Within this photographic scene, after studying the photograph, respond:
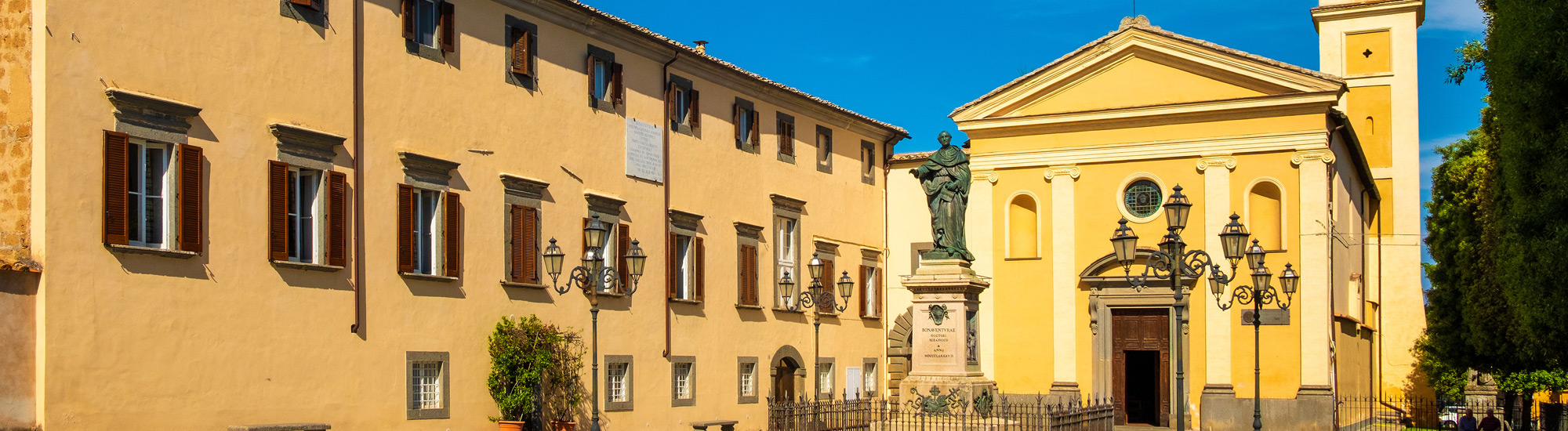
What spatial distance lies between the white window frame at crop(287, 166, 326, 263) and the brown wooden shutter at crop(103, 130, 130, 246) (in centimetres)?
→ 289

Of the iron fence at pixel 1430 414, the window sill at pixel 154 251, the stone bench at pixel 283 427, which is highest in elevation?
the window sill at pixel 154 251

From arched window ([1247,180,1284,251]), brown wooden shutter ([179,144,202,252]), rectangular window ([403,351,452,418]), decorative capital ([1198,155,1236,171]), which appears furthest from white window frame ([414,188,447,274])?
arched window ([1247,180,1284,251])

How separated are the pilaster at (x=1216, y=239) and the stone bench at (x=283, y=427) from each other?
20238 mm

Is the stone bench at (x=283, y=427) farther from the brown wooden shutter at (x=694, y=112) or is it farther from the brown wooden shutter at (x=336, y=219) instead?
the brown wooden shutter at (x=694, y=112)

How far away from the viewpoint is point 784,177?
34062 millimetres

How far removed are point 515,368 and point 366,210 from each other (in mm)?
4082

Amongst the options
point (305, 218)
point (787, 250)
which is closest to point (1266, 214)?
point (787, 250)

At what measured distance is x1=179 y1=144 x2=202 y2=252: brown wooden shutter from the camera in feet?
59.3

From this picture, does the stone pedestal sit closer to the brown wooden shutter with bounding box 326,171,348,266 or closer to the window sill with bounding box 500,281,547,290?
the window sill with bounding box 500,281,547,290

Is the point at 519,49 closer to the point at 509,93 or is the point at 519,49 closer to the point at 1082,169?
the point at 509,93

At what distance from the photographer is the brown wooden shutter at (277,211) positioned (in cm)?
1958

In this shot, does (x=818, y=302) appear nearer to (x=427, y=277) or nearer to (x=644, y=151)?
(x=644, y=151)

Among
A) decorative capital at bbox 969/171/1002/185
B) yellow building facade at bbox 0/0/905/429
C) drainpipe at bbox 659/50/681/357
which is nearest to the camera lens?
yellow building facade at bbox 0/0/905/429

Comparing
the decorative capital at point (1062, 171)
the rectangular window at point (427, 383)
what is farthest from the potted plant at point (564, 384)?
the decorative capital at point (1062, 171)
